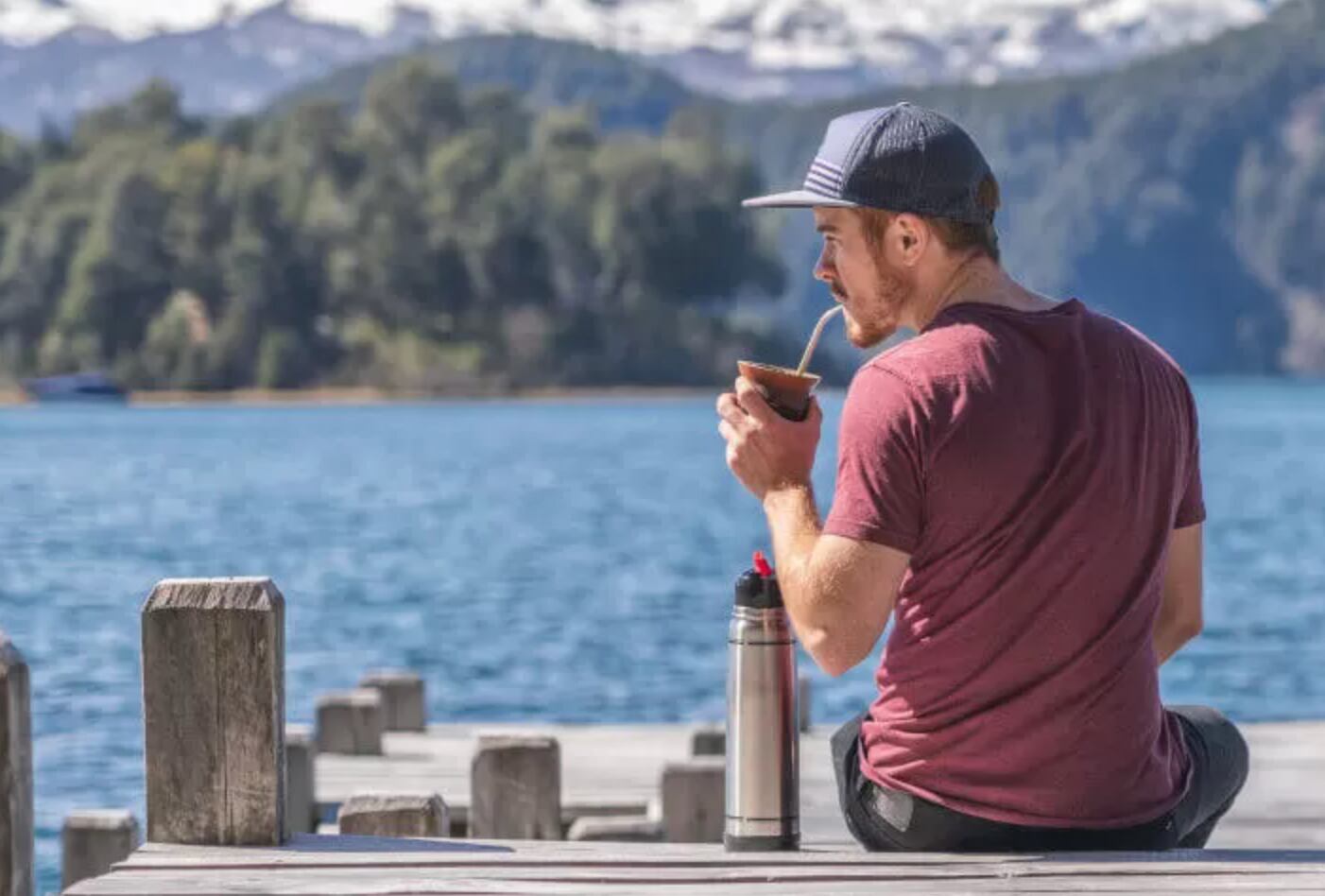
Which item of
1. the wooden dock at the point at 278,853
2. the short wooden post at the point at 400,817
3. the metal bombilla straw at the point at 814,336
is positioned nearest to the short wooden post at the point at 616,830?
the short wooden post at the point at 400,817

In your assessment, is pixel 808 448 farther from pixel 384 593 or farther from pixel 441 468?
pixel 441 468

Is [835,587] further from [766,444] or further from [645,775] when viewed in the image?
[645,775]

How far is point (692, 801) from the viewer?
9805mm

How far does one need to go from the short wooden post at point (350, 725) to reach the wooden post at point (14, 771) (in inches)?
281

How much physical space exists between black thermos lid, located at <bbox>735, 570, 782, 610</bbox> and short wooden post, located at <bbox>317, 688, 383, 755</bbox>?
7.82 meters

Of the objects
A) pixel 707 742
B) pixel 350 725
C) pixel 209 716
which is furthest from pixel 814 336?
pixel 350 725

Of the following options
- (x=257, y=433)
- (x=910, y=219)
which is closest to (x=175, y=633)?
(x=910, y=219)

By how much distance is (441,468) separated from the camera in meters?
79.4

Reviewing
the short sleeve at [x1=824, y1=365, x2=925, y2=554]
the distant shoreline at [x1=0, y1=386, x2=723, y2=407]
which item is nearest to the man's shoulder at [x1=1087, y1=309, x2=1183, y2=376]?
the short sleeve at [x1=824, y1=365, x2=925, y2=554]

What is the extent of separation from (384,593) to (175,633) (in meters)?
35.4

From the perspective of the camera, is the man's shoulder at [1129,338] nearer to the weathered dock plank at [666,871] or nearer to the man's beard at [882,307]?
the man's beard at [882,307]

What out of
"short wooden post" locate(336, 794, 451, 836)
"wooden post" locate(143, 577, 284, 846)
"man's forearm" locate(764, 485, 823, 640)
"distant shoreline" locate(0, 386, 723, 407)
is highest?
"distant shoreline" locate(0, 386, 723, 407)

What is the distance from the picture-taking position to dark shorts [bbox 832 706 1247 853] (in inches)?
178

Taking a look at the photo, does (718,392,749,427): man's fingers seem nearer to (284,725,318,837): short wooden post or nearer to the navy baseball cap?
the navy baseball cap
